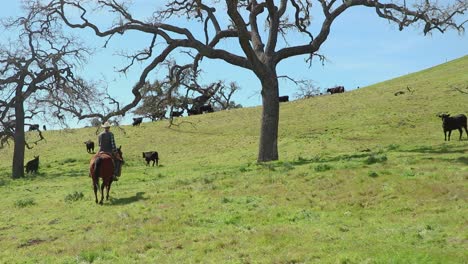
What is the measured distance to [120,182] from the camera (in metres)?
22.1

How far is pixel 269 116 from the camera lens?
23938 mm

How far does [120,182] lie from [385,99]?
38201 millimetres

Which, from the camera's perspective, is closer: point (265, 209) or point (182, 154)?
point (265, 209)

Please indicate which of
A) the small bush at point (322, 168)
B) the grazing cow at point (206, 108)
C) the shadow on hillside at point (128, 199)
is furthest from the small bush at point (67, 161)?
the grazing cow at point (206, 108)

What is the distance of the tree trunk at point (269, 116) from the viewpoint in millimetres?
23938

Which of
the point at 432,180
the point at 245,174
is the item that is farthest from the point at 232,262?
the point at 245,174

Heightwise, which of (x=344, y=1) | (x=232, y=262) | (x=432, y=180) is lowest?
(x=232, y=262)

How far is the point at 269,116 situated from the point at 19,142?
18300 mm

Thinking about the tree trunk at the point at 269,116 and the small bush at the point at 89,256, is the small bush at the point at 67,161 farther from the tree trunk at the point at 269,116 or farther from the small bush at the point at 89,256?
the small bush at the point at 89,256

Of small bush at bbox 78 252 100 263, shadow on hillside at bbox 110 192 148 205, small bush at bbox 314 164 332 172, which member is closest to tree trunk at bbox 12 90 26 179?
shadow on hillside at bbox 110 192 148 205

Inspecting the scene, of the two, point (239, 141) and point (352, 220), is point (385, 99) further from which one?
point (352, 220)

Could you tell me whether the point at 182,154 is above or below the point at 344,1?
below

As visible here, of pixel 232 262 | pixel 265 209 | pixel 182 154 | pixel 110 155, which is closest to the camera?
pixel 232 262

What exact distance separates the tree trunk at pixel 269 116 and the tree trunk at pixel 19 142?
1748 centimetres
